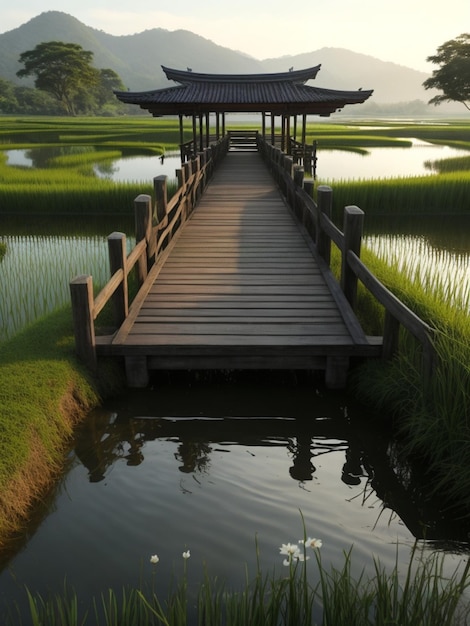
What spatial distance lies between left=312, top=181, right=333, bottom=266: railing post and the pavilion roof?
11357 millimetres

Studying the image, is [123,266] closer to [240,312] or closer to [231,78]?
[240,312]

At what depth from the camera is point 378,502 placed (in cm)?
370

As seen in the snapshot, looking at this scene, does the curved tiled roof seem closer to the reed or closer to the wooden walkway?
the reed

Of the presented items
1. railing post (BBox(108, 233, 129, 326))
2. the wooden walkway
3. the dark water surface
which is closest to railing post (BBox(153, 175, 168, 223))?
the wooden walkway

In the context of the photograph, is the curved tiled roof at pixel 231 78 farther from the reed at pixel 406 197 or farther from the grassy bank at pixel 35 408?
the grassy bank at pixel 35 408

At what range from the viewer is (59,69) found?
3118 inches

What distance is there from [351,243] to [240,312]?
1.33 m

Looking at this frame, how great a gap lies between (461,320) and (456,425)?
1290 mm

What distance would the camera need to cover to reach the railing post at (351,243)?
5.89 meters

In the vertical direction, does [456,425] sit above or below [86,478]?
above

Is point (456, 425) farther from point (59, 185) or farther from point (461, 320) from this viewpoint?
point (59, 185)

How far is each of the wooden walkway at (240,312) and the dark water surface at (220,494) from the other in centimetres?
35

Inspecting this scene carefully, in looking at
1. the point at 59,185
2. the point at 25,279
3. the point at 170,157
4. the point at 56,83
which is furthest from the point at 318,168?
the point at 56,83

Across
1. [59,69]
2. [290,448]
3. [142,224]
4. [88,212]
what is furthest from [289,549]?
[59,69]
